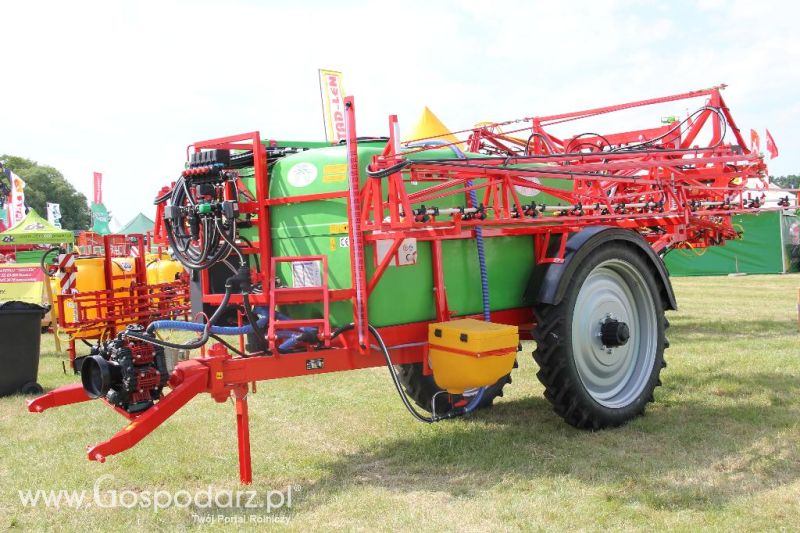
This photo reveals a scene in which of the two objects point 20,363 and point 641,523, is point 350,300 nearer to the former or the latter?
point 641,523

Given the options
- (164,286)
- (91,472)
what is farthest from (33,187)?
(91,472)

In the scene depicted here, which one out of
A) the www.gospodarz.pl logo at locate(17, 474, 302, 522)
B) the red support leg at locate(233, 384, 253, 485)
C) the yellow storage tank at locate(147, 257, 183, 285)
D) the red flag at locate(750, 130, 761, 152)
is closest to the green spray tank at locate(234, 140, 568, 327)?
the red support leg at locate(233, 384, 253, 485)

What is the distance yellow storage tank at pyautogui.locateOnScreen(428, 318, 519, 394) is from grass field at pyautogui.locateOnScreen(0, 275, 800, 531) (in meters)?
0.53

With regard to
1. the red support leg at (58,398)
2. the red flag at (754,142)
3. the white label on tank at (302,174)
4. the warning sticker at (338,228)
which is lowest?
the red support leg at (58,398)

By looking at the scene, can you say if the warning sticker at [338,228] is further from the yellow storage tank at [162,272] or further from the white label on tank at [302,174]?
the yellow storage tank at [162,272]

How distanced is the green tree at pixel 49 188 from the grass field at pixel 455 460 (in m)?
61.5

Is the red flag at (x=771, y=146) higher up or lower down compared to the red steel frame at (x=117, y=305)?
higher up

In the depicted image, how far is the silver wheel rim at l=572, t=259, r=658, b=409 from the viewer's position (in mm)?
5051

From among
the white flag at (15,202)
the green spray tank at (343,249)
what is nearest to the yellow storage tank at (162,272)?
the green spray tank at (343,249)

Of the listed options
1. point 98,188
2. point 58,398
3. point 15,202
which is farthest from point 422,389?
point 98,188

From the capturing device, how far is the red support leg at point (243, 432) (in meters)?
4.00

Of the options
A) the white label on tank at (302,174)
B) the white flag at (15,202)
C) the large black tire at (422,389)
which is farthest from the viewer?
the white flag at (15,202)

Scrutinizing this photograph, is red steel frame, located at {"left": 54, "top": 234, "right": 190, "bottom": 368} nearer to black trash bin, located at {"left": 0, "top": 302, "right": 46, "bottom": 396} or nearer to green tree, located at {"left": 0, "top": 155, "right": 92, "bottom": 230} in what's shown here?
black trash bin, located at {"left": 0, "top": 302, "right": 46, "bottom": 396}

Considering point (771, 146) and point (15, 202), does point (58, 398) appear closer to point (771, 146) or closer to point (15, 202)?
point (771, 146)
